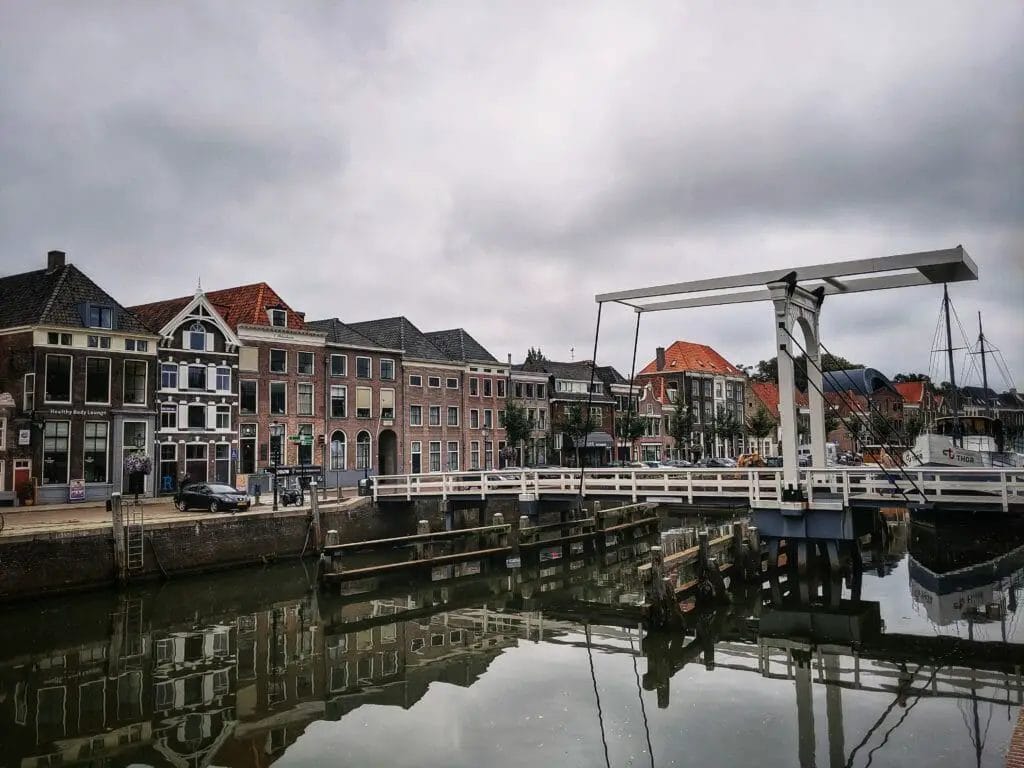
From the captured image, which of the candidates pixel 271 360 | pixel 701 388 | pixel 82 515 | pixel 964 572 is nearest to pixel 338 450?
pixel 271 360

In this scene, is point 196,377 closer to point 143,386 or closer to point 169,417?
point 169,417

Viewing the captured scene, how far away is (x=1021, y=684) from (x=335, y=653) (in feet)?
43.6

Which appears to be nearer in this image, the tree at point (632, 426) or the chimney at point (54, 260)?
the chimney at point (54, 260)

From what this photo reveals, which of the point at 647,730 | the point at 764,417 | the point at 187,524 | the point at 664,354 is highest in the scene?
the point at 664,354

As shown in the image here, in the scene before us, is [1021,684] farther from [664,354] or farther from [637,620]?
[664,354]

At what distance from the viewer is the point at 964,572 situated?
80.9ft

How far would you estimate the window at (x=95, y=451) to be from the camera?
101ft

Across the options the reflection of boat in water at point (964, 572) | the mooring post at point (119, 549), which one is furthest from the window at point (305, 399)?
the reflection of boat in water at point (964, 572)

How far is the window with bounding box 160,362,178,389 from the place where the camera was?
33844 mm

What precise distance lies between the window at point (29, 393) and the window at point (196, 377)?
6.54 m

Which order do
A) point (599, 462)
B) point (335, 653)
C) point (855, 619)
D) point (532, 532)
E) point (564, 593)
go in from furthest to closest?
point (599, 462)
point (532, 532)
point (564, 593)
point (855, 619)
point (335, 653)

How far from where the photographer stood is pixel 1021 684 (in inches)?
525

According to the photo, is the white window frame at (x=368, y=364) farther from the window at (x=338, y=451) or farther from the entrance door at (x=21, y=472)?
the entrance door at (x=21, y=472)

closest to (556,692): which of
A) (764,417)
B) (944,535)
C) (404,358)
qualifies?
(944,535)
